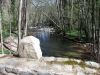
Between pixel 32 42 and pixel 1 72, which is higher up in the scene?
pixel 32 42

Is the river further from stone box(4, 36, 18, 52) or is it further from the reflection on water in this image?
stone box(4, 36, 18, 52)

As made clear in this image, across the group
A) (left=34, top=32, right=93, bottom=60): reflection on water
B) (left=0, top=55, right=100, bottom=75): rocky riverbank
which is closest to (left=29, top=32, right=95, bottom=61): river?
(left=34, top=32, right=93, bottom=60): reflection on water

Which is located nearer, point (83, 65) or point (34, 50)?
point (83, 65)

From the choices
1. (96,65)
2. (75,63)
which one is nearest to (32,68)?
(75,63)

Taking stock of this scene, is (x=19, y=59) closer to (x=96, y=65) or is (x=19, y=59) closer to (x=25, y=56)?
(x=25, y=56)

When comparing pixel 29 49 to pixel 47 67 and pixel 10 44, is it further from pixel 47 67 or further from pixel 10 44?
pixel 10 44

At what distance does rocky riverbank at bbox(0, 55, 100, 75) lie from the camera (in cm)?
487

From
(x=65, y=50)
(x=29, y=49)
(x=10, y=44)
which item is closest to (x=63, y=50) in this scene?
(x=65, y=50)

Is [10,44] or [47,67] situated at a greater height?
[47,67]

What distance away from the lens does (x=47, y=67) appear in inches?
198

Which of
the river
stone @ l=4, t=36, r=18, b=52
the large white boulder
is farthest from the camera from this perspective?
stone @ l=4, t=36, r=18, b=52

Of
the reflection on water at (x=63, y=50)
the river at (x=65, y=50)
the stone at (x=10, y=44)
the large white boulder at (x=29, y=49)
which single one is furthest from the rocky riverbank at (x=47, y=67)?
the stone at (x=10, y=44)

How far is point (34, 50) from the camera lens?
5.55 m

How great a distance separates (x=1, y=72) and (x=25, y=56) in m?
0.88
